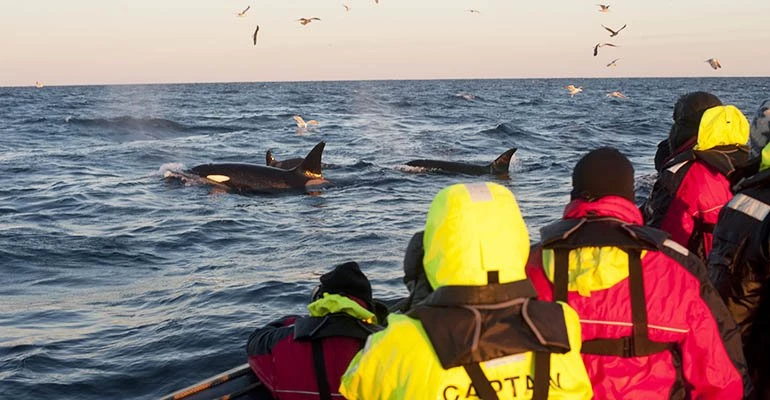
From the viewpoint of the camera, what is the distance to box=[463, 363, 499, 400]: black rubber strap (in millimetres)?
3086

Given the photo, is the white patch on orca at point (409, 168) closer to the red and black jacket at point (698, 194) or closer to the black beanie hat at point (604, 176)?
the red and black jacket at point (698, 194)

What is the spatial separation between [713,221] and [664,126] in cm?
4159

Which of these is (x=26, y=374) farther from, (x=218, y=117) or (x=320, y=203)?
(x=218, y=117)

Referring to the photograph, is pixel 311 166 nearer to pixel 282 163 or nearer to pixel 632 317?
pixel 282 163

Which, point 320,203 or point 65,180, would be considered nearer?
point 320,203

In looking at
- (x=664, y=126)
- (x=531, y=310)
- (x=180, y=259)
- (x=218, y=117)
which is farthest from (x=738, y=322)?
(x=218, y=117)

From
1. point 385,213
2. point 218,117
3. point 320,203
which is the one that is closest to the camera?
point 385,213

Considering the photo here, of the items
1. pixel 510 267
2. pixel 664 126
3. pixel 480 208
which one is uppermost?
pixel 480 208

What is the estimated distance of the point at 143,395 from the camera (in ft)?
26.7

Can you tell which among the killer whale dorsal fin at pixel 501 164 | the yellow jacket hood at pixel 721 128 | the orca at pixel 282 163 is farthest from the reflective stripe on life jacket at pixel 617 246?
the killer whale dorsal fin at pixel 501 164

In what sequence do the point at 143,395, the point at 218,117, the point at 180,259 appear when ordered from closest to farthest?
1. the point at 143,395
2. the point at 180,259
3. the point at 218,117

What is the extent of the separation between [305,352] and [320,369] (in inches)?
5.9

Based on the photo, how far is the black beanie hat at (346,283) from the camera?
17.5ft

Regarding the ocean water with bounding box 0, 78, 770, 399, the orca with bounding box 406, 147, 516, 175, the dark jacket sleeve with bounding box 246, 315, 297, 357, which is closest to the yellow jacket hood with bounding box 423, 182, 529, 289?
the dark jacket sleeve with bounding box 246, 315, 297, 357
